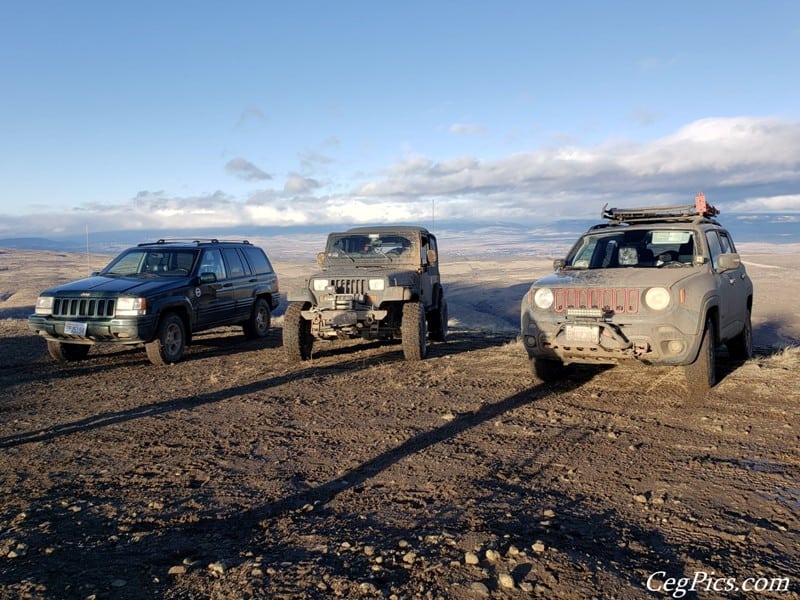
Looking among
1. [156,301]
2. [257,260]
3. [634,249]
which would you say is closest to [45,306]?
[156,301]

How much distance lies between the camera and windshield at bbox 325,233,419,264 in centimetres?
991

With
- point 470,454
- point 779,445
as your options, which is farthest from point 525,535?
point 779,445

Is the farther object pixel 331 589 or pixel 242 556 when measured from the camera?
pixel 242 556

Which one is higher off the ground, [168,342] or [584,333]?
[584,333]

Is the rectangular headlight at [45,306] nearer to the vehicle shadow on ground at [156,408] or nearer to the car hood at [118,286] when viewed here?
the car hood at [118,286]

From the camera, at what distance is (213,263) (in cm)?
1031

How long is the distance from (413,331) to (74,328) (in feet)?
14.8

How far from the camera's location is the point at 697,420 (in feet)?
18.3

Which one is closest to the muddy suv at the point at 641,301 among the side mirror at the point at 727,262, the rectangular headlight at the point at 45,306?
the side mirror at the point at 727,262

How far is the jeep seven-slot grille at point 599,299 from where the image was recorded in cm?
631

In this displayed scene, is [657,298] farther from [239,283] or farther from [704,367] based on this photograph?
[239,283]

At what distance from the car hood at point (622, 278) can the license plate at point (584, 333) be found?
480 mm

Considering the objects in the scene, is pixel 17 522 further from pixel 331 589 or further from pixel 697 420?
pixel 697 420

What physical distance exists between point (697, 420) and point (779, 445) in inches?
30.0
